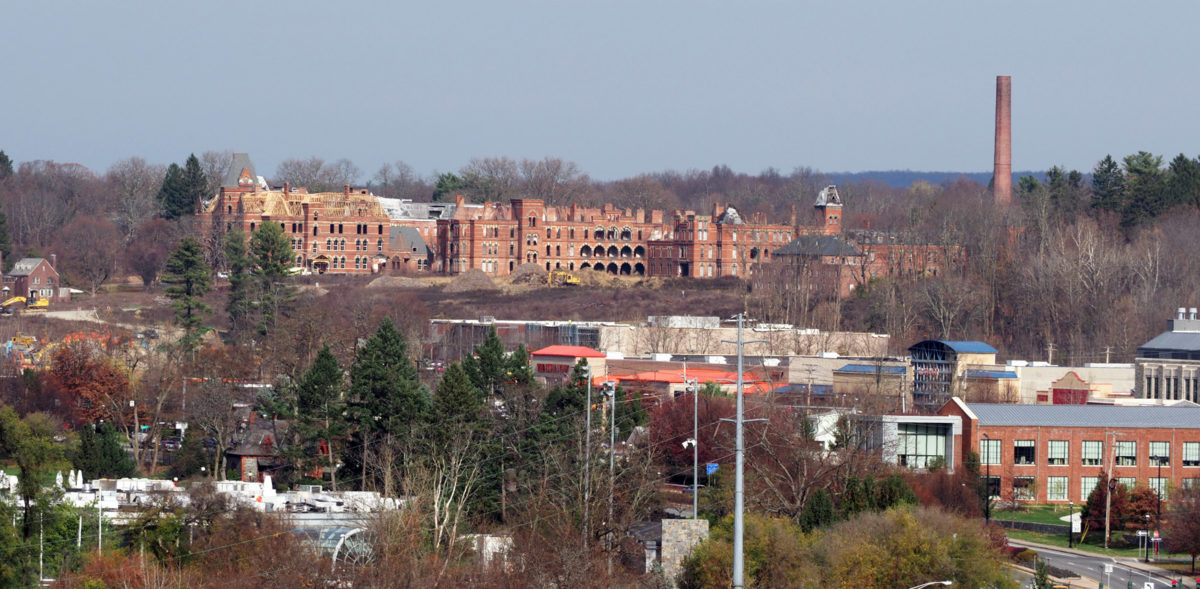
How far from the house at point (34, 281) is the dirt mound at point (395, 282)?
20837 millimetres

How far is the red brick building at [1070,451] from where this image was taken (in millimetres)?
66938

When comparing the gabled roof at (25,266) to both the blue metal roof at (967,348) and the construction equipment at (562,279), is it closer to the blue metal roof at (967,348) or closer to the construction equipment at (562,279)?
the construction equipment at (562,279)

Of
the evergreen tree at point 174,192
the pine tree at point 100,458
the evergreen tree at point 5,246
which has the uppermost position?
the evergreen tree at point 174,192

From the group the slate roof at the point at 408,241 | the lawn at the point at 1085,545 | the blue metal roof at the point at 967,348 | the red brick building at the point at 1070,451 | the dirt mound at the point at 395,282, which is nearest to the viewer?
the lawn at the point at 1085,545

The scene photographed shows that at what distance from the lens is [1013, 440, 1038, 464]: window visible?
67188 millimetres

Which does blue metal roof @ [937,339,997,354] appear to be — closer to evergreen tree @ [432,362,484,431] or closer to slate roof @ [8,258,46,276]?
evergreen tree @ [432,362,484,431]

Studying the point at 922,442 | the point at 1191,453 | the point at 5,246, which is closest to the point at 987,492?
the point at 922,442

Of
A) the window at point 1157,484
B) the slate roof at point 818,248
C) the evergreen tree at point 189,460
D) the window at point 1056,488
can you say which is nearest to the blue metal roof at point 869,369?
the window at point 1056,488

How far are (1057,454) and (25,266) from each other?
290ft

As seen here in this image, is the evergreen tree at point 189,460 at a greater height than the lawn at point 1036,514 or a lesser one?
greater

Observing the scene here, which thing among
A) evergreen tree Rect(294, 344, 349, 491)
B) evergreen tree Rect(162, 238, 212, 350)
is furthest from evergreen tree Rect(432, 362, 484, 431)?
evergreen tree Rect(162, 238, 212, 350)

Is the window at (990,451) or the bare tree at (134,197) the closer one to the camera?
the window at (990,451)

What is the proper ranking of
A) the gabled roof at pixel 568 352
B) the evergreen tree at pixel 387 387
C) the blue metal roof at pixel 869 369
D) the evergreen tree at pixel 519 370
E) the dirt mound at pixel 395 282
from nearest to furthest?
the evergreen tree at pixel 387 387, the evergreen tree at pixel 519 370, the blue metal roof at pixel 869 369, the gabled roof at pixel 568 352, the dirt mound at pixel 395 282

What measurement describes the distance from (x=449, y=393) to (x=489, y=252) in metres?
87.2
